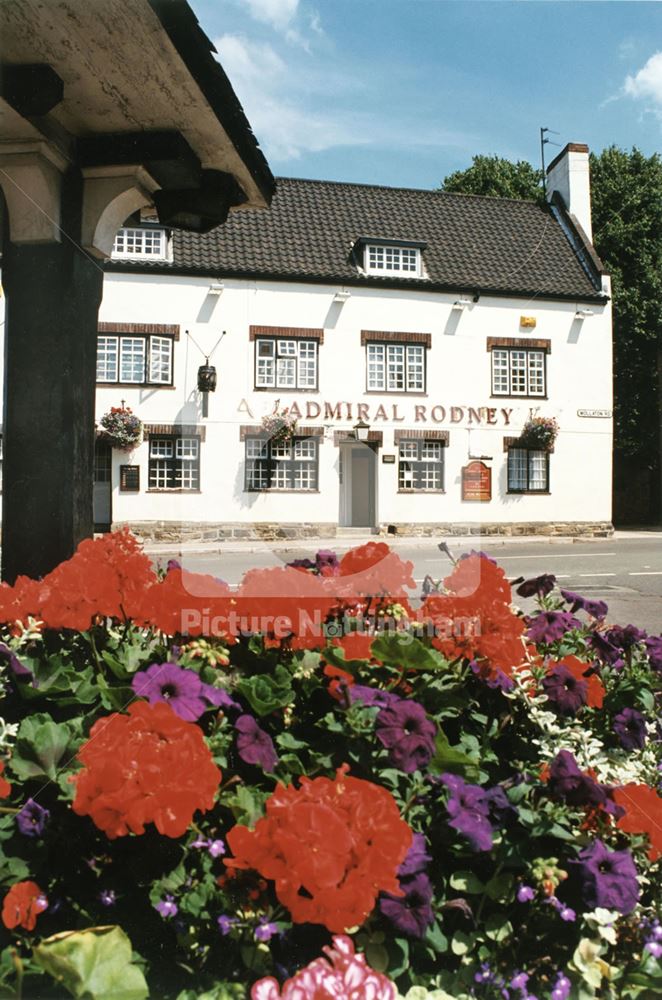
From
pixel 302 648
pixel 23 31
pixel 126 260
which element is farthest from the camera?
pixel 126 260

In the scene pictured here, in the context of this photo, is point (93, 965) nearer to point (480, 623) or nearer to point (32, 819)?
point (32, 819)

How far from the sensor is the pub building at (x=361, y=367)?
1731cm

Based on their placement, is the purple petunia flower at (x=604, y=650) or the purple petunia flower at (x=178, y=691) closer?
the purple petunia flower at (x=178, y=691)

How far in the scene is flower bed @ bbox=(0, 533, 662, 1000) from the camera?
4.59ft

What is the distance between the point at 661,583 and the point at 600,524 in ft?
34.8

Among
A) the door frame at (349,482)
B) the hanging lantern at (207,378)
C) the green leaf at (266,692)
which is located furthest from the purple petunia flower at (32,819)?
the door frame at (349,482)

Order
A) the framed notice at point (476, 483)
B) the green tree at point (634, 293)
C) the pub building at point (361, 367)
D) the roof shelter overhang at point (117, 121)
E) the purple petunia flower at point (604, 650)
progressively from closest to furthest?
the purple petunia flower at point (604, 650) < the roof shelter overhang at point (117, 121) < the pub building at point (361, 367) < the framed notice at point (476, 483) < the green tree at point (634, 293)

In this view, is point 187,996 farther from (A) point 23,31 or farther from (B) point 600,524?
(B) point 600,524

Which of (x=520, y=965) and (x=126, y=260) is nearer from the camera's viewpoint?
(x=520, y=965)

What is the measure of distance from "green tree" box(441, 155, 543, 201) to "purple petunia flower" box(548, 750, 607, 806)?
30470 mm

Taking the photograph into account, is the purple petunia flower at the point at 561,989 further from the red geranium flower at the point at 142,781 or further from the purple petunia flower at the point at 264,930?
the red geranium flower at the point at 142,781

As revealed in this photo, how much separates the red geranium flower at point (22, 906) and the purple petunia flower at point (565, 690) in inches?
51.5

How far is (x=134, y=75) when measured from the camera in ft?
10.2

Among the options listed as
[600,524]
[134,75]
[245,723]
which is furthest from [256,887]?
[600,524]
